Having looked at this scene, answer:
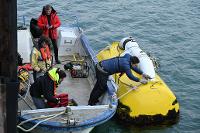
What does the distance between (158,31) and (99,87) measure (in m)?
9.13

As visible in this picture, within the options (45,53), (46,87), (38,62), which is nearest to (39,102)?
(46,87)

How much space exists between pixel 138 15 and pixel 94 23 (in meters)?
2.54

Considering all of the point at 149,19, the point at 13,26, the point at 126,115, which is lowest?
the point at 126,115

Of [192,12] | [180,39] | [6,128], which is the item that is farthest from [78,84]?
[192,12]

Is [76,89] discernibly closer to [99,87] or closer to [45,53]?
[99,87]

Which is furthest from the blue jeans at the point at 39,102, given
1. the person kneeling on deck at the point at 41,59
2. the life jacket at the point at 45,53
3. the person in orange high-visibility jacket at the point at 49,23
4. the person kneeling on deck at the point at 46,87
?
the person in orange high-visibility jacket at the point at 49,23

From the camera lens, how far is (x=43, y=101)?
408 inches

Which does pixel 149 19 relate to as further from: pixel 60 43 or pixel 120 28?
pixel 60 43

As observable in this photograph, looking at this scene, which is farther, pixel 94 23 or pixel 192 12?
pixel 192 12

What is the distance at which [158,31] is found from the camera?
19578 mm

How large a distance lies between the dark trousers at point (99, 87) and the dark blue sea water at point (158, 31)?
3.48 feet

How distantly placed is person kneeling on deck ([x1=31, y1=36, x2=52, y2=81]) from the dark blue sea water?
2.22m

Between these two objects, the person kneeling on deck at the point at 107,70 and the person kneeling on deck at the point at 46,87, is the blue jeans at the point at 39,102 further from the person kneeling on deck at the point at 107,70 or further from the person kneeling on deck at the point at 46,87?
the person kneeling on deck at the point at 107,70

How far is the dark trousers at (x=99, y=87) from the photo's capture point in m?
11.0
